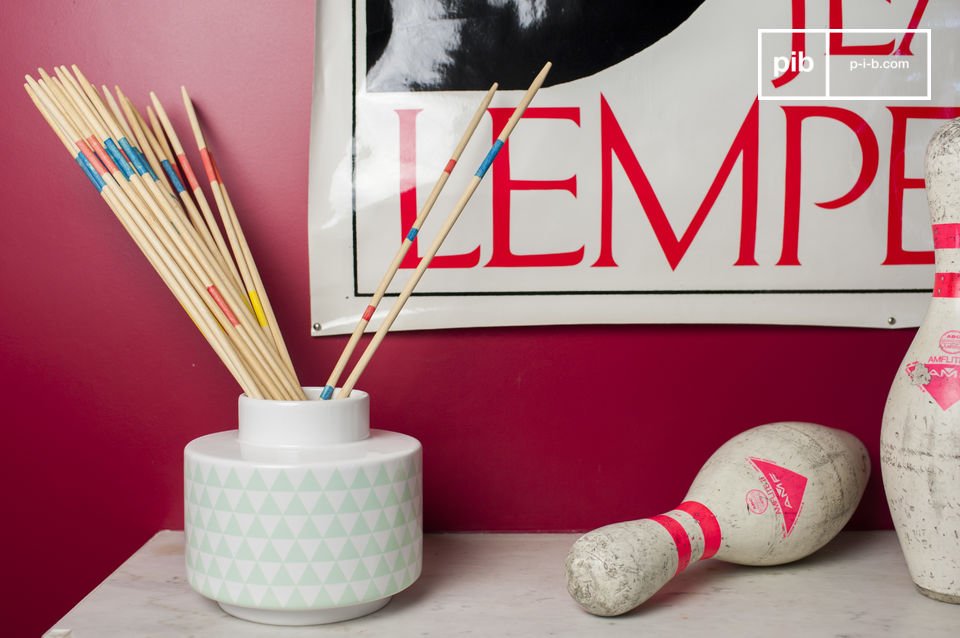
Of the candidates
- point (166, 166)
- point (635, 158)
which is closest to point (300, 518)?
point (166, 166)

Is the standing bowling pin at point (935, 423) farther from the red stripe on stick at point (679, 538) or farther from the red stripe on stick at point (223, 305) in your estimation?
the red stripe on stick at point (223, 305)

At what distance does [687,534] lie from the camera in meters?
0.84

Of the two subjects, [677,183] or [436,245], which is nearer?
[436,245]

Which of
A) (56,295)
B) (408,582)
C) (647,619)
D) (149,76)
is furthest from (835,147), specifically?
(56,295)

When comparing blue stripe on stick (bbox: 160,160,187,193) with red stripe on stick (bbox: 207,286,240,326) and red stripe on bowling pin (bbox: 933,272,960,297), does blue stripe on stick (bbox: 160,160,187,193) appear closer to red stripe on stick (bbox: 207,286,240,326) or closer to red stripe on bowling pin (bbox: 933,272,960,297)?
red stripe on stick (bbox: 207,286,240,326)

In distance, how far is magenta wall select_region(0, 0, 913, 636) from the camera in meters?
1.02

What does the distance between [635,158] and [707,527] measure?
16.5 inches

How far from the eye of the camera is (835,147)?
40.7 inches

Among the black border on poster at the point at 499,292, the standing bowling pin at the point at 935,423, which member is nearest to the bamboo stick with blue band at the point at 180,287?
the black border on poster at the point at 499,292

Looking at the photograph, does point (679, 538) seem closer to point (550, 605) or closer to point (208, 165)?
point (550, 605)

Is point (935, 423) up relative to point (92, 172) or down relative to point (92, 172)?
down

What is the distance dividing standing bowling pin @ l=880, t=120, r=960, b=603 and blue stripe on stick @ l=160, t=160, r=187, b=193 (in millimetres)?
749

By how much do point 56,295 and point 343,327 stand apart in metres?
0.33

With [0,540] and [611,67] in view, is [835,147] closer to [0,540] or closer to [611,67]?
[611,67]
